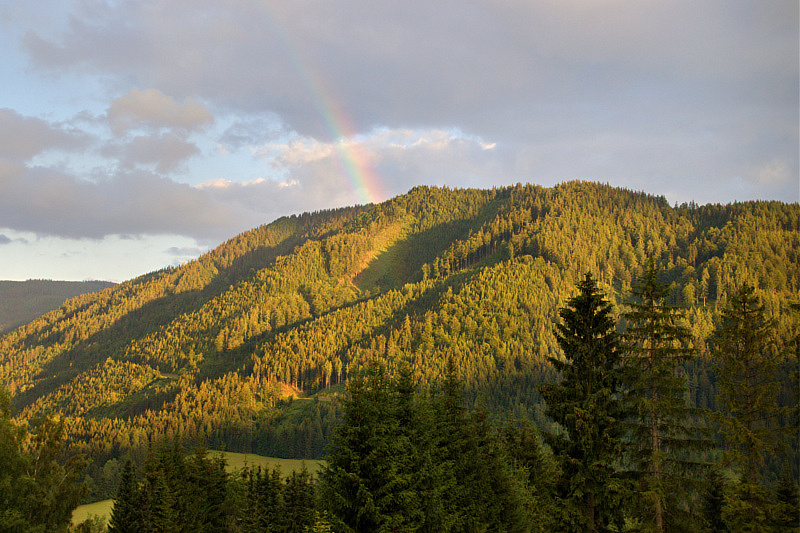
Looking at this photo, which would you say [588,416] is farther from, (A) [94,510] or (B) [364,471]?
(A) [94,510]

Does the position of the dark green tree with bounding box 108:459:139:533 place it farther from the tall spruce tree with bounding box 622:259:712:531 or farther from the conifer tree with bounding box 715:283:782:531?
the conifer tree with bounding box 715:283:782:531

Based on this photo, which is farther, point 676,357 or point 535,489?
point 535,489

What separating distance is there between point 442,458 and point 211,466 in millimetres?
46392

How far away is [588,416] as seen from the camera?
26.7 metres

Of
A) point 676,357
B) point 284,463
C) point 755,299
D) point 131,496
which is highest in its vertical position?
point 755,299

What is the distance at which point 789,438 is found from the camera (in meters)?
28.0

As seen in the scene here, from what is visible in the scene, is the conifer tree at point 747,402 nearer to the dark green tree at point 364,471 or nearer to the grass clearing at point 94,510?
the dark green tree at point 364,471

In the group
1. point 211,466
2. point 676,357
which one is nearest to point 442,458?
point 676,357

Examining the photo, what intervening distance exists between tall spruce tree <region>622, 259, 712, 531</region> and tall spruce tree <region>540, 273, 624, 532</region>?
39.5 inches

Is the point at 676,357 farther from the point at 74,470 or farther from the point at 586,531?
the point at 74,470

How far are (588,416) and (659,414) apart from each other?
373cm

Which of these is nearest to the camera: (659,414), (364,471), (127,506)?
(659,414)

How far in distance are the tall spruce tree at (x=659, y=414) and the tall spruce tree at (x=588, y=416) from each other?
1003mm

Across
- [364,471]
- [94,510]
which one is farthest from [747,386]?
[94,510]
